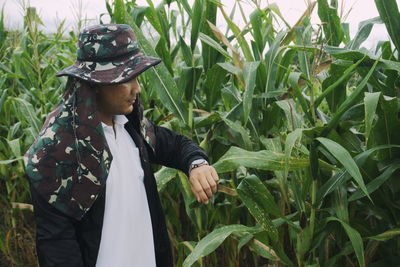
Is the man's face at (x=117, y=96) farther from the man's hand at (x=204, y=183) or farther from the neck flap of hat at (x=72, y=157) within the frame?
the man's hand at (x=204, y=183)

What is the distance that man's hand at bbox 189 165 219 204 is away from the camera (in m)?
1.25

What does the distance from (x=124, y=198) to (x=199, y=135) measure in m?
0.56

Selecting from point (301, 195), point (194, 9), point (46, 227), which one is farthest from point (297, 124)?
point (46, 227)

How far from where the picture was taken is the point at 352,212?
1563 mm

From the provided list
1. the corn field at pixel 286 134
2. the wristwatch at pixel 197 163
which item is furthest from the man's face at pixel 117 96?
the corn field at pixel 286 134

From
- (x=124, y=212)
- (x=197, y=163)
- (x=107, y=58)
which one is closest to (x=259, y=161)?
(x=197, y=163)

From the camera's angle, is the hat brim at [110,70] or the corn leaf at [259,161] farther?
the corn leaf at [259,161]

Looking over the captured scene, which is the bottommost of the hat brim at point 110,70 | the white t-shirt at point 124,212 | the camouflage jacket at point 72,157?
the white t-shirt at point 124,212

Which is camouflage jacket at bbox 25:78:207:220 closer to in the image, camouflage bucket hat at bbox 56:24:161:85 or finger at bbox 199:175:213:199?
camouflage bucket hat at bbox 56:24:161:85

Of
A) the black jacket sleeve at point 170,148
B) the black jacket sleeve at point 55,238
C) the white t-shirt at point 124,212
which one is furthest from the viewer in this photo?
the black jacket sleeve at point 170,148

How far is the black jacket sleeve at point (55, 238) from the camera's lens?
47.1 inches

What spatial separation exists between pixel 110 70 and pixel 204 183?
34 cm

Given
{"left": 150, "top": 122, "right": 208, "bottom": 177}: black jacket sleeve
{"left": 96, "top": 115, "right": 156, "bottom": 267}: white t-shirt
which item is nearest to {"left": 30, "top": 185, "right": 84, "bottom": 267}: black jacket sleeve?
{"left": 96, "top": 115, "right": 156, "bottom": 267}: white t-shirt

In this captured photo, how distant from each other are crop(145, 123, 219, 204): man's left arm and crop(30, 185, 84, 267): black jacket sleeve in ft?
1.00
